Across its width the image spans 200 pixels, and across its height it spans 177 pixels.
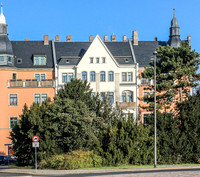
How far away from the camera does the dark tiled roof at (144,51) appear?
72.9 metres

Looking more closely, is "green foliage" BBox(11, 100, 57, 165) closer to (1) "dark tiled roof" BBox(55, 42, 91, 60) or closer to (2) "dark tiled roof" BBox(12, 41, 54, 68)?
(2) "dark tiled roof" BBox(12, 41, 54, 68)

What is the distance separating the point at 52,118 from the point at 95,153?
17.8 ft

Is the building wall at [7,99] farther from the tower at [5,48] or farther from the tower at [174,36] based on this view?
the tower at [174,36]

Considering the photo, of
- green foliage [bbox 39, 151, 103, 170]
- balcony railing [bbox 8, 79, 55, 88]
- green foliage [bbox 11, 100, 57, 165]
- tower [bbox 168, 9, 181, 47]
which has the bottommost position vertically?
green foliage [bbox 39, 151, 103, 170]

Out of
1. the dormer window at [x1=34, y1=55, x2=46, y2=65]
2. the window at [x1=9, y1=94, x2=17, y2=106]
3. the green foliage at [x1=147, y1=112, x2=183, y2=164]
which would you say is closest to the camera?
the green foliage at [x1=147, y1=112, x2=183, y2=164]

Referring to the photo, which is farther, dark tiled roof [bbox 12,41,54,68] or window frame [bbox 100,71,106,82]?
dark tiled roof [bbox 12,41,54,68]

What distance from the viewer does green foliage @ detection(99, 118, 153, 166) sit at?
42.6 metres

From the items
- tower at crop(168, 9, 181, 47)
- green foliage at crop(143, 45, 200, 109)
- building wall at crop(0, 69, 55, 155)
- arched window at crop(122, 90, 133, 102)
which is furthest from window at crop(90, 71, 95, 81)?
tower at crop(168, 9, 181, 47)

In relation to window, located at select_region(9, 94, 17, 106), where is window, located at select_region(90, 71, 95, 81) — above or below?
above

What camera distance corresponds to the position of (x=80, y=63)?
228 ft

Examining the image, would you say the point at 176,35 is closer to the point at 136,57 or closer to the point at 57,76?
the point at 136,57

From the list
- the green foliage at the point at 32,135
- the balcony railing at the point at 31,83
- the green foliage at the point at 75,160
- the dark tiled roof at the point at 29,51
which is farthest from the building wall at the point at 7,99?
the green foliage at the point at 75,160

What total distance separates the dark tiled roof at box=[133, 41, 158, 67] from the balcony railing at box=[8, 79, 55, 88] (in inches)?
566

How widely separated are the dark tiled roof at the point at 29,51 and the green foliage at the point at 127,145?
98.5 feet
